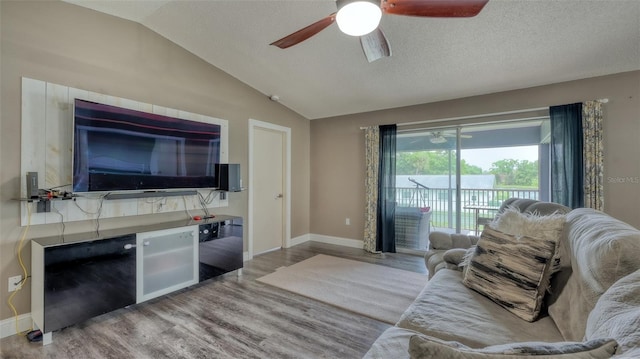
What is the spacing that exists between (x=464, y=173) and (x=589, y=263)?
296 centimetres

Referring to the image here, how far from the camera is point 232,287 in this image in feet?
9.87

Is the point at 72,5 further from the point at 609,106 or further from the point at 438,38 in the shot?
the point at 609,106

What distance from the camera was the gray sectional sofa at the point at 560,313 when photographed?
0.63 metres

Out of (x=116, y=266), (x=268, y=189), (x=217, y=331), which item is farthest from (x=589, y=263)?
(x=268, y=189)

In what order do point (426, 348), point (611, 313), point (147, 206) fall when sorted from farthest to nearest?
point (147, 206), point (611, 313), point (426, 348)

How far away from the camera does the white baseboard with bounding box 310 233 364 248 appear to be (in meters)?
4.71

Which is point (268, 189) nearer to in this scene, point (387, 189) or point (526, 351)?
point (387, 189)

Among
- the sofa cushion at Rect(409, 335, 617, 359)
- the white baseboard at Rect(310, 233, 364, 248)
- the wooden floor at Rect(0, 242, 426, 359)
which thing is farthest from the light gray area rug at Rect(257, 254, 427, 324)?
the sofa cushion at Rect(409, 335, 617, 359)

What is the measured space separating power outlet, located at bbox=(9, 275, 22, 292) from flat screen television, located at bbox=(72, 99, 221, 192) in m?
0.77

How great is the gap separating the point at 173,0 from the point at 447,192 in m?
4.01

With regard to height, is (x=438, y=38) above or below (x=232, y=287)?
above

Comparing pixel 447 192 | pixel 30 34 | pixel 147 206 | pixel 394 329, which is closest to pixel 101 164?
pixel 147 206

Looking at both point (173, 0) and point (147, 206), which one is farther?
point (147, 206)

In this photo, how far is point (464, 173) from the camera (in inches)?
155
